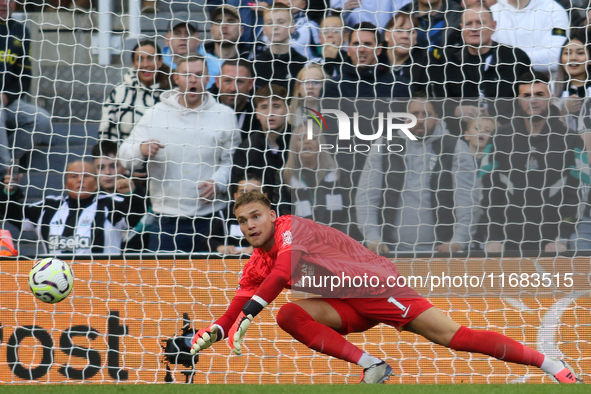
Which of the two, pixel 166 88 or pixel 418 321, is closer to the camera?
pixel 418 321

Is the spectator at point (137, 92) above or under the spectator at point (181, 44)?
under

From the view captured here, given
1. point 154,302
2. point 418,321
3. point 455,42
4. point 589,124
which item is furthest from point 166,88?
point 589,124

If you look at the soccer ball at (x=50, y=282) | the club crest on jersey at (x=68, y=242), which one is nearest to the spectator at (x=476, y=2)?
the club crest on jersey at (x=68, y=242)

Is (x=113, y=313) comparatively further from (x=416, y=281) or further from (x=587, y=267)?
(x=587, y=267)

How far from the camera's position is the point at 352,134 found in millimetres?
5227

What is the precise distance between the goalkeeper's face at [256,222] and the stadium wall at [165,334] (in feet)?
3.47

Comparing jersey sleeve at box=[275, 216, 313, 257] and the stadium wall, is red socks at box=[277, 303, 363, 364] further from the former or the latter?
the stadium wall

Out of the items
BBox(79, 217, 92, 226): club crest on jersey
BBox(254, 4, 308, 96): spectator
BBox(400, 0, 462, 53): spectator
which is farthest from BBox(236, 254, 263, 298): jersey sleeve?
BBox(400, 0, 462, 53): spectator

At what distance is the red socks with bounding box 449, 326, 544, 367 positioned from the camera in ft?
13.0

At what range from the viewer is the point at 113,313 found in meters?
5.05

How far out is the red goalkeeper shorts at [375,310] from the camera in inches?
159

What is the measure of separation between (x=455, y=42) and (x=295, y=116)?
4.43 ft

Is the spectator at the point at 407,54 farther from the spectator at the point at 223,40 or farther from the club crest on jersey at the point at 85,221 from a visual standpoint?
the club crest on jersey at the point at 85,221

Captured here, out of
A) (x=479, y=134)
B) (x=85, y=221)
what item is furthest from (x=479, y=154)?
(x=85, y=221)
